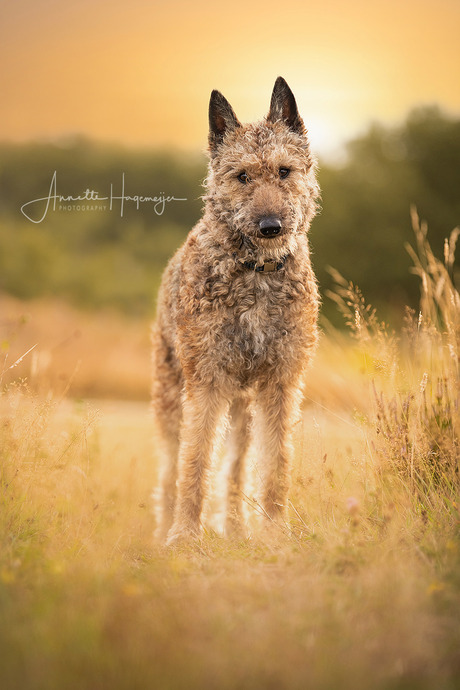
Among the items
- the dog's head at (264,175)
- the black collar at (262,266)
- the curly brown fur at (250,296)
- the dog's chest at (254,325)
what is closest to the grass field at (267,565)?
the curly brown fur at (250,296)

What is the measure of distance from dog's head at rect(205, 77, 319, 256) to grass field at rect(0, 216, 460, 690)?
828 mm

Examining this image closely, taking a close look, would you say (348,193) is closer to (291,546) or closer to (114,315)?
(114,315)

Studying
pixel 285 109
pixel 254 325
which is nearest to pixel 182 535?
pixel 254 325

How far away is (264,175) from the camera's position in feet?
12.7

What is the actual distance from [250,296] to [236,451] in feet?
5.36

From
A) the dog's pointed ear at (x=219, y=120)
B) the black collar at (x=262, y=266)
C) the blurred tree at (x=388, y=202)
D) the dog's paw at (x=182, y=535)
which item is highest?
the blurred tree at (x=388, y=202)

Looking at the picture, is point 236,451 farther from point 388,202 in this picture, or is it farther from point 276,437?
point 388,202

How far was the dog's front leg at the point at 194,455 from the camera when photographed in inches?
163

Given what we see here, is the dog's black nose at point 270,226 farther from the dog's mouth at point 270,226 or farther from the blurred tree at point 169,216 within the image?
the blurred tree at point 169,216

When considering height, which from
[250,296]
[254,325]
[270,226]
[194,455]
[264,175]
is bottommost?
[194,455]

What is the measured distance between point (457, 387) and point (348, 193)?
47.2ft

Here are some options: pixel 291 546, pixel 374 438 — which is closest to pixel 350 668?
pixel 291 546

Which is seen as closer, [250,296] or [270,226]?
[270,226]

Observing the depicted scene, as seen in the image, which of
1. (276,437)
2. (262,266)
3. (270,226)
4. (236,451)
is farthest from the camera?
(236,451)
